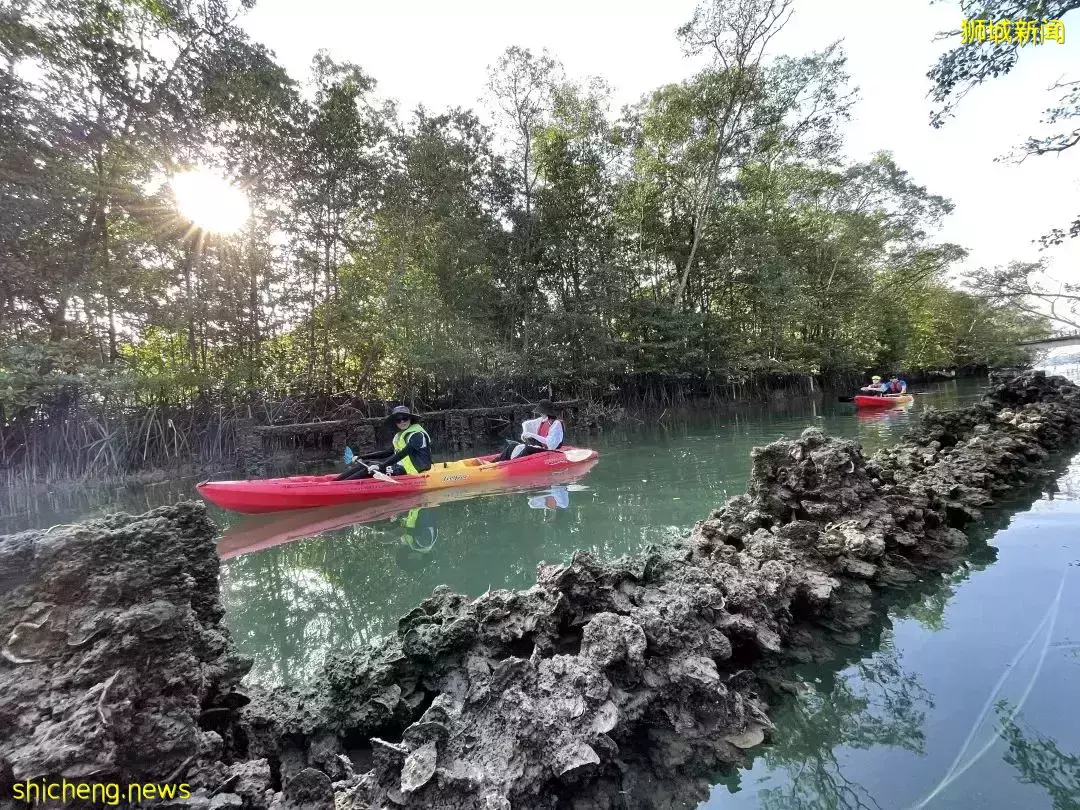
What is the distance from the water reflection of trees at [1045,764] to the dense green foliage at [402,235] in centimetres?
1133

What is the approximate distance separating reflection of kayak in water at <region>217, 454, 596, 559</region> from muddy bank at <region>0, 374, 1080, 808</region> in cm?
414

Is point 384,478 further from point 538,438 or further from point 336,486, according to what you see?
point 538,438

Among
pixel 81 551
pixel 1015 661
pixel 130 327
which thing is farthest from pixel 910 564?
pixel 130 327

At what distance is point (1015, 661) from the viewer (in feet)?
7.59

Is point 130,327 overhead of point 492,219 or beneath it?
beneath

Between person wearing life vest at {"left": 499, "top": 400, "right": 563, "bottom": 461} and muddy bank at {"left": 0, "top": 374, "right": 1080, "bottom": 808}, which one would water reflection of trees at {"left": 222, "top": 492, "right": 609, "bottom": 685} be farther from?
person wearing life vest at {"left": 499, "top": 400, "right": 563, "bottom": 461}

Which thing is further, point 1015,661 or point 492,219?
point 492,219

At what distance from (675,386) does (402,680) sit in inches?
713

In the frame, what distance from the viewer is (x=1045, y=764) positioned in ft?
5.77

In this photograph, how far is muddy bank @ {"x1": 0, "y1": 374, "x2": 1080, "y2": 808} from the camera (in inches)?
57.1

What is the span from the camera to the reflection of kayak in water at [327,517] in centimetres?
592

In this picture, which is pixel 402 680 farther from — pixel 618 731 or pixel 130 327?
pixel 130 327

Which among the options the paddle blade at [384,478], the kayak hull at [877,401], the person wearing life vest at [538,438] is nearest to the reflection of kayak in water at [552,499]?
the person wearing life vest at [538,438]

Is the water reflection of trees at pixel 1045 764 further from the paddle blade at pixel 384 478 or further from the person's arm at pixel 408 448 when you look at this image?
the person's arm at pixel 408 448
